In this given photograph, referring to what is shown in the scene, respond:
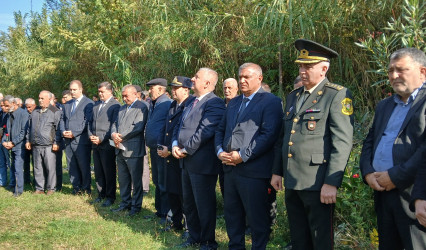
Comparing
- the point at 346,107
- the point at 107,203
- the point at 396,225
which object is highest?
the point at 346,107

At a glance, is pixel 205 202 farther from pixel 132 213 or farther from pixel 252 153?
pixel 132 213

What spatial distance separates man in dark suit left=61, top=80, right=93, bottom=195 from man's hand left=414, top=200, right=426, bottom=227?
5783 millimetres

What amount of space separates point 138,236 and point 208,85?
6.65 ft

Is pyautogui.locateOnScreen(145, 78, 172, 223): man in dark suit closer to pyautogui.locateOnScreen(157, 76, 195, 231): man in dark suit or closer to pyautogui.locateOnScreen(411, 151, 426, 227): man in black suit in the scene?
pyautogui.locateOnScreen(157, 76, 195, 231): man in dark suit

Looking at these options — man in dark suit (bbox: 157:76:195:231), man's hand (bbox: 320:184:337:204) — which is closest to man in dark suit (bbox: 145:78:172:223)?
man in dark suit (bbox: 157:76:195:231)

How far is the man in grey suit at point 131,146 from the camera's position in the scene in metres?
6.04

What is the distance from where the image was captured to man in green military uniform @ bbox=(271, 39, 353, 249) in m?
3.13

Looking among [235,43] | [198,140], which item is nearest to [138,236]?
[198,140]

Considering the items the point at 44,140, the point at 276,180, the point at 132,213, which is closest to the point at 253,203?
the point at 276,180

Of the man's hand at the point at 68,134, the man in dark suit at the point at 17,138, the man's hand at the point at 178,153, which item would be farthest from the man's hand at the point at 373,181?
the man in dark suit at the point at 17,138

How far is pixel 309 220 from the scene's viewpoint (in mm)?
3281

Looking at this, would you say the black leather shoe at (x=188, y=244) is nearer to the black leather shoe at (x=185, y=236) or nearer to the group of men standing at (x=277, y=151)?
the group of men standing at (x=277, y=151)

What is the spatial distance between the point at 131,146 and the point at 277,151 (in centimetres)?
297

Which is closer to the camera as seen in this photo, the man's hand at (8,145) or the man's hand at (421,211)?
the man's hand at (421,211)
